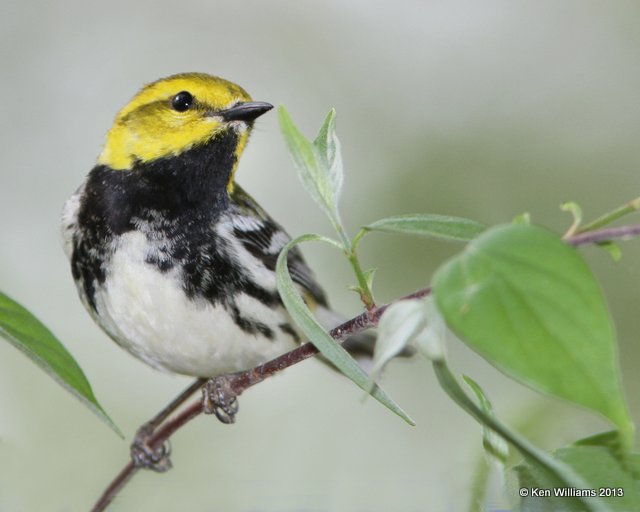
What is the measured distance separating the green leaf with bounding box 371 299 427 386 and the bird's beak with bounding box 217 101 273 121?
61.2 inches

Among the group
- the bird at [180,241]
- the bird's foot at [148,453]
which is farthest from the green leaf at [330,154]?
the bird's foot at [148,453]

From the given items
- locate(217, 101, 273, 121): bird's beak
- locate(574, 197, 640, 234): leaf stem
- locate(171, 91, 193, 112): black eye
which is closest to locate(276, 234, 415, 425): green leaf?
locate(574, 197, 640, 234): leaf stem

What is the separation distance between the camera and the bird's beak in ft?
8.05

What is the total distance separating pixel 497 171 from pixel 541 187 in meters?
0.23

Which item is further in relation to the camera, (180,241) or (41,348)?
(180,241)

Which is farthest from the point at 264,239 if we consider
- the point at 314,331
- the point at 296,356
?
the point at 314,331

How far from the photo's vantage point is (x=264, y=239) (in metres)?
2.66

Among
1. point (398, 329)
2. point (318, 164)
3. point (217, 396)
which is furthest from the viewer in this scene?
point (217, 396)

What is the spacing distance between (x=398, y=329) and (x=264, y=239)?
5.71 ft

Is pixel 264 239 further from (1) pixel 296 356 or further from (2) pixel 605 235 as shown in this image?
(2) pixel 605 235

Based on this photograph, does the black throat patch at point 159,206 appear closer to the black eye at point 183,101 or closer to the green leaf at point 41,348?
the black eye at point 183,101

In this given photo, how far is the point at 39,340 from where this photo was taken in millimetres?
1243

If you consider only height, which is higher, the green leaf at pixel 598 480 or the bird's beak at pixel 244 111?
the bird's beak at pixel 244 111

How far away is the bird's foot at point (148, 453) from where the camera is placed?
2709 mm
